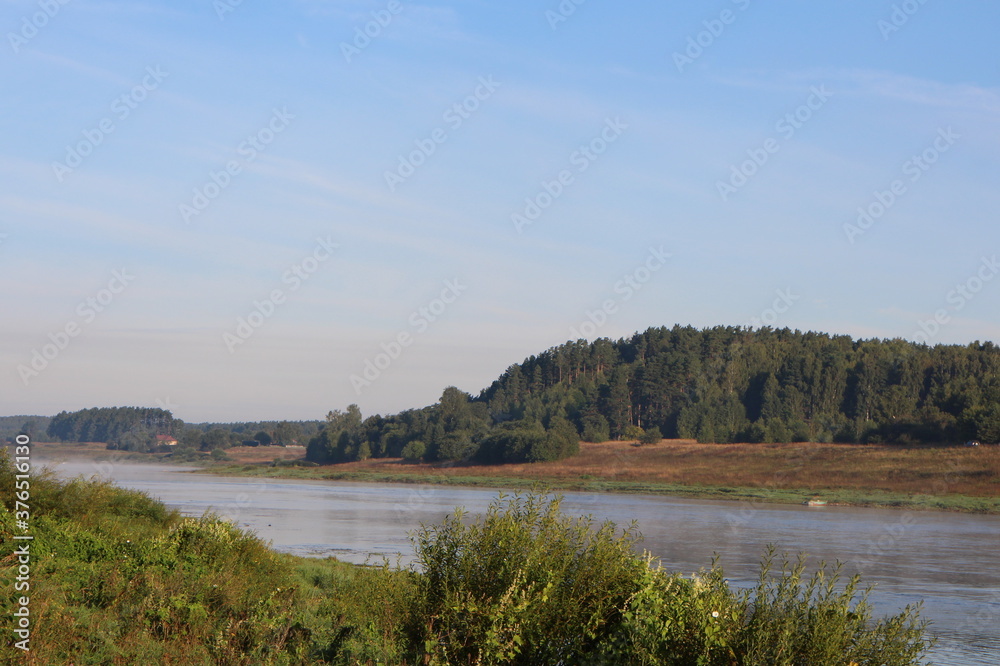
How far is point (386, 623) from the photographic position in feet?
39.0

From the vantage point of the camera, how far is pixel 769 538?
Answer: 1576 inches

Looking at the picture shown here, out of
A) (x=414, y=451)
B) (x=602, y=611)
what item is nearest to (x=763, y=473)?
(x=414, y=451)

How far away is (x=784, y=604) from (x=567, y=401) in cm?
13465

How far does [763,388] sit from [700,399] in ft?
30.1

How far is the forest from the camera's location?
380 ft

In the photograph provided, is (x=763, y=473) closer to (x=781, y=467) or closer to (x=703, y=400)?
(x=781, y=467)

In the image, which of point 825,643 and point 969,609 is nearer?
point 825,643

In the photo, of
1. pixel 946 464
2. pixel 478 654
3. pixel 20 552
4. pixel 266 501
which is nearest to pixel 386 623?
pixel 478 654

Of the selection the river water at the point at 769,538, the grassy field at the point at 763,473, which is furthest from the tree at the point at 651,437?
the river water at the point at 769,538

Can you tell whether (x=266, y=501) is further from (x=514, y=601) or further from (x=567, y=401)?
(x=567, y=401)

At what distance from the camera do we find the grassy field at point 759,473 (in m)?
70.9

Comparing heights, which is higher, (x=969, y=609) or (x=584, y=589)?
(x=584, y=589)

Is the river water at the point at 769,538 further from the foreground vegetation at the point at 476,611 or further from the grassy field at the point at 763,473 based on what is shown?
the grassy field at the point at 763,473

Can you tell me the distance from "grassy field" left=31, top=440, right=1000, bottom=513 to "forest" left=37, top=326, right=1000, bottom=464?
16.8ft
